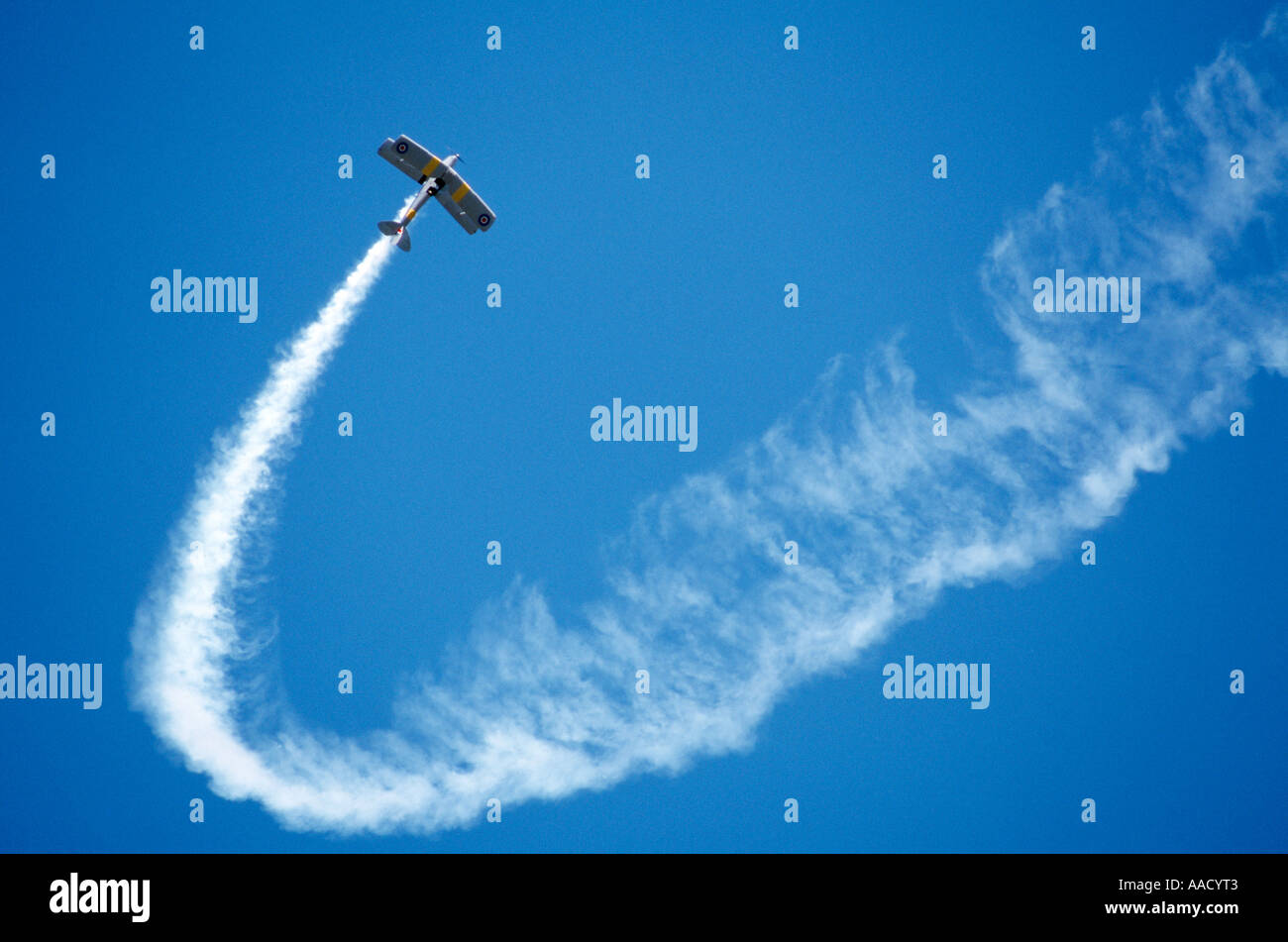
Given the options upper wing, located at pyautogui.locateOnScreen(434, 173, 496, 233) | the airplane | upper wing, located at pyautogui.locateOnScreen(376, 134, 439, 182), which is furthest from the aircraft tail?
upper wing, located at pyautogui.locateOnScreen(376, 134, 439, 182)

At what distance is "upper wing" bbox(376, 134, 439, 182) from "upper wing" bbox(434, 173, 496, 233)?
0.67 m

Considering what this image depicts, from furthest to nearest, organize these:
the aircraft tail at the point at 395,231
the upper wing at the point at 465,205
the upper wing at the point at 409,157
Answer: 1. the upper wing at the point at 465,205
2. the upper wing at the point at 409,157
3. the aircraft tail at the point at 395,231

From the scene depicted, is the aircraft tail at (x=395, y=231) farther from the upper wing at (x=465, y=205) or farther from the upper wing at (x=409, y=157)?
the upper wing at (x=409, y=157)

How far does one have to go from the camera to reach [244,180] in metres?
78.9

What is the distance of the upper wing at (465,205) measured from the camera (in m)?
34.3

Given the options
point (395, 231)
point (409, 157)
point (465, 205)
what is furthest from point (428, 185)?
point (395, 231)

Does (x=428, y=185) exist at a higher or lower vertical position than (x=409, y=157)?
lower

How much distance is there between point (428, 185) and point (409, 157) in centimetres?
91

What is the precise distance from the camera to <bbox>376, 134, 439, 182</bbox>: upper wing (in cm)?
3359

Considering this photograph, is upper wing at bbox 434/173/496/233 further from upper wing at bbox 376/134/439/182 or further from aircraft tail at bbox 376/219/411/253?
aircraft tail at bbox 376/219/411/253

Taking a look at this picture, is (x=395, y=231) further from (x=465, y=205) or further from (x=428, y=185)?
(x=465, y=205)

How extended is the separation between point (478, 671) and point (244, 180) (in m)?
52.2

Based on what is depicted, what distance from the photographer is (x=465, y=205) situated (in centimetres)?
3475

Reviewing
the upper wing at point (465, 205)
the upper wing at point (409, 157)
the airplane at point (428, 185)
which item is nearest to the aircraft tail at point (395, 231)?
the airplane at point (428, 185)
